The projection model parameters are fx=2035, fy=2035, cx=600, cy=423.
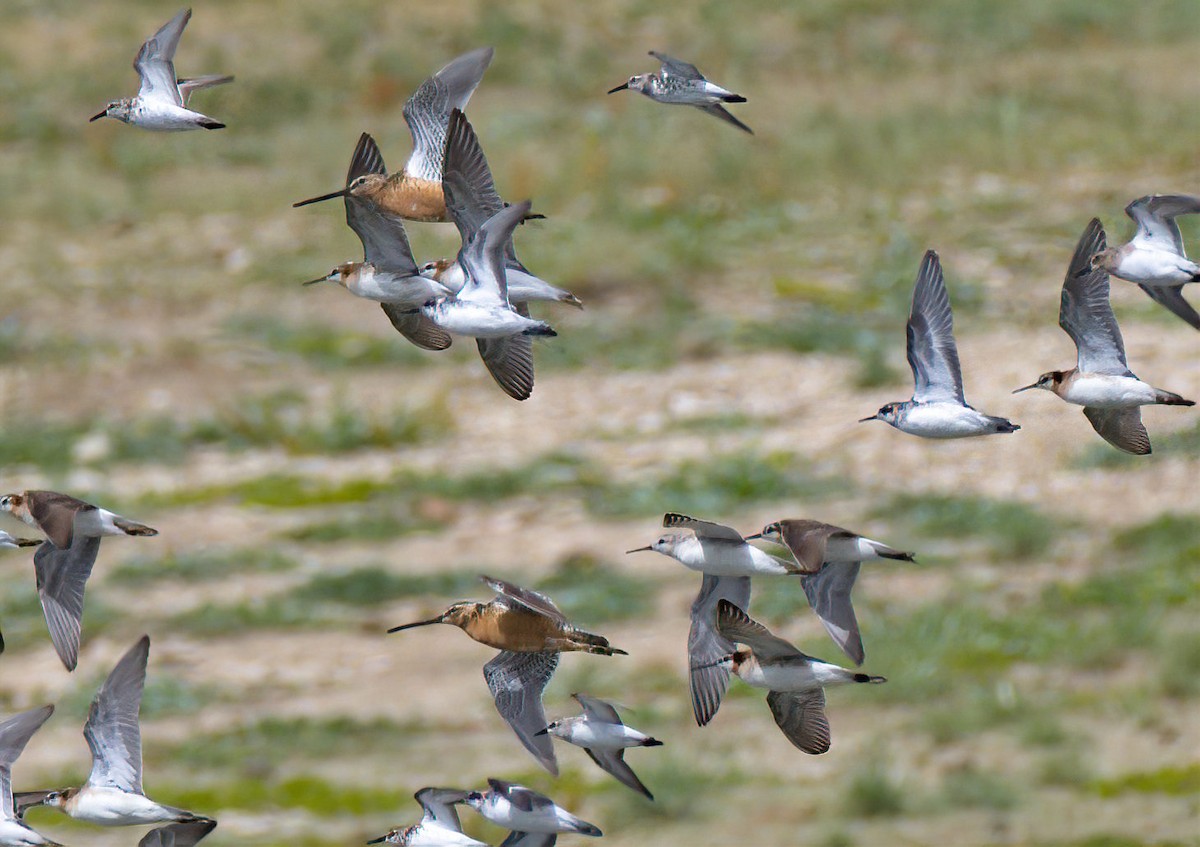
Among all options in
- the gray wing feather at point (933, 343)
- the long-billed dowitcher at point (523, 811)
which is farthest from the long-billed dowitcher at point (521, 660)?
the gray wing feather at point (933, 343)

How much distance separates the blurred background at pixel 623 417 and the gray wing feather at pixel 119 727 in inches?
68.1

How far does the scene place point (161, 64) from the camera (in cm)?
638

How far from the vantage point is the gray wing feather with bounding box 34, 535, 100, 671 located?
6.32 m

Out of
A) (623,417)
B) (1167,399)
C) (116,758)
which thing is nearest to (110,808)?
(116,758)

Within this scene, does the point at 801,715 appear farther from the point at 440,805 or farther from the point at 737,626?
the point at 440,805

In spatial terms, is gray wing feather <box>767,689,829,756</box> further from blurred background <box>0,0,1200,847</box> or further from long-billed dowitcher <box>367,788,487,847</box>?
blurred background <box>0,0,1200,847</box>

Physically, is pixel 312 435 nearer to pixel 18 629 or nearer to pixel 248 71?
pixel 18 629

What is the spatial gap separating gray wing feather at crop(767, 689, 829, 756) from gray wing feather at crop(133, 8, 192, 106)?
2.64 meters

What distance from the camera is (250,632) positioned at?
1589cm

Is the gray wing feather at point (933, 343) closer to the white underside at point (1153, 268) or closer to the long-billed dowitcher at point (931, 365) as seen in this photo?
the long-billed dowitcher at point (931, 365)

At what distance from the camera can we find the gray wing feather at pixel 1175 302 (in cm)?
613

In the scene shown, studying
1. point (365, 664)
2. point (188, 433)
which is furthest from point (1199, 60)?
point (365, 664)

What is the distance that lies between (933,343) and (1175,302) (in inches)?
30.5

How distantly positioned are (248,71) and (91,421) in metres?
9.15
